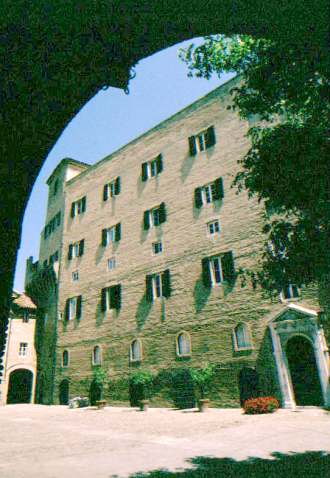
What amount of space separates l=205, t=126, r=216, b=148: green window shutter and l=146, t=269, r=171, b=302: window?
8530 millimetres

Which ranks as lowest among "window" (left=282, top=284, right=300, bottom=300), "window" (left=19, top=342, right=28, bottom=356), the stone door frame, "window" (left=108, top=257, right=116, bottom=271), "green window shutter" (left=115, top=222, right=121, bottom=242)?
the stone door frame

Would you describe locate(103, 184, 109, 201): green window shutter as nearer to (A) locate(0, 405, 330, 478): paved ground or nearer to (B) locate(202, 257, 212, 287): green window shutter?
(B) locate(202, 257, 212, 287): green window shutter

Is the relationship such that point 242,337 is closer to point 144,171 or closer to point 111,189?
point 144,171

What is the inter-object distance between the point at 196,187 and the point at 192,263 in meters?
4.89

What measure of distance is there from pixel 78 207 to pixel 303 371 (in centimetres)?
2214

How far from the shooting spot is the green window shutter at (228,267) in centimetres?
1802

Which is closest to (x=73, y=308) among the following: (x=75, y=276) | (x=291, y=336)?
(x=75, y=276)

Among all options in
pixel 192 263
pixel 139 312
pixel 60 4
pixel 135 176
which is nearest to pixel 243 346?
pixel 192 263

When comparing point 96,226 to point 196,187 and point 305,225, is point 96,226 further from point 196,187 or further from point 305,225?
point 305,225

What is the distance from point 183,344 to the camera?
19.4m

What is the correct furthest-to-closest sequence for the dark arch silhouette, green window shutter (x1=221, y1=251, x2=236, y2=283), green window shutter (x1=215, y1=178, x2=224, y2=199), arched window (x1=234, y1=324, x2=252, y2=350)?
1. green window shutter (x1=215, y1=178, x2=224, y2=199)
2. green window shutter (x1=221, y1=251, x2=236, y2=283)
3. arched window (x1=234, y1=324, x2=252, y2=350)
4. the dark arch silhouette

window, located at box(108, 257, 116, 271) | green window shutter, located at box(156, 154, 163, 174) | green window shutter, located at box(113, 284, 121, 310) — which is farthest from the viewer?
window, located at box(108, 257, 116, 271)

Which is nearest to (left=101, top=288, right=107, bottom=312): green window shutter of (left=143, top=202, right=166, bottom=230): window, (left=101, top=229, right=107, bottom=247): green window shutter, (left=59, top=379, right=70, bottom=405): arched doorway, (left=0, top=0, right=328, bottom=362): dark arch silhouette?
(left=101, top=229, right=107, bottom=247): green window shutter

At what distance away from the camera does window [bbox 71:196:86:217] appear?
29.3 metres
